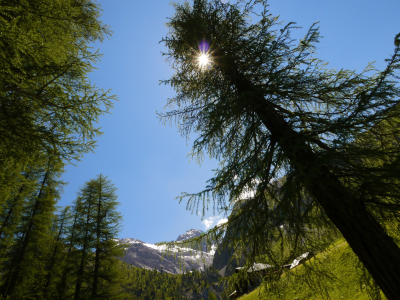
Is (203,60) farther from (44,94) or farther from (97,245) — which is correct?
(97,245)

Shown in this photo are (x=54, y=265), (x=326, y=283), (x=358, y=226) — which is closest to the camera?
(x=358, y=226)

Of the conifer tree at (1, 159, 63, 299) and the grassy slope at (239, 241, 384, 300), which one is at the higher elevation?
the conifer tree at (1, 159, 63, 299)

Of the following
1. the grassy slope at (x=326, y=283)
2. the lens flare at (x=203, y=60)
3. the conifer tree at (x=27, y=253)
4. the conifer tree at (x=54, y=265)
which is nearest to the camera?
the grassy slope at (x=326, y=283)

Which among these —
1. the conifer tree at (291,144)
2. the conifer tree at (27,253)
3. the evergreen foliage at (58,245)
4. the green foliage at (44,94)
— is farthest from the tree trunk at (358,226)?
the evergreen foliage at (58,245)

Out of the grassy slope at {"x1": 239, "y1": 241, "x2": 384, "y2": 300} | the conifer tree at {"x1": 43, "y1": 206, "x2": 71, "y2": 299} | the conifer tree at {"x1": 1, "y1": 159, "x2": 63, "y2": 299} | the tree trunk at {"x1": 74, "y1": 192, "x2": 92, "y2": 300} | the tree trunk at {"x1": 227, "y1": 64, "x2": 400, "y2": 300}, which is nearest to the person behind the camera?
the tree trunk at {"x1": 227, "y1": 64, "x2": 400, "y2": 300}

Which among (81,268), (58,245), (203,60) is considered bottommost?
(81,268)

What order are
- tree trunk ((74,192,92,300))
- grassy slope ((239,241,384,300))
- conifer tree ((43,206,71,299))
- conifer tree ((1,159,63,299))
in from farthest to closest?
1. conifer tree ((43,206,71,299))
2. tree trunk ((74,192,92,300))
3. conifer tree ((1,159,63,299))
4. grassy slope ((239,241,384,300))

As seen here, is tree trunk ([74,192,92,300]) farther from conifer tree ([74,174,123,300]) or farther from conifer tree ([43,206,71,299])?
conifer tree ([43,206,71,299])

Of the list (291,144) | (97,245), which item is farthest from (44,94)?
(97,245)

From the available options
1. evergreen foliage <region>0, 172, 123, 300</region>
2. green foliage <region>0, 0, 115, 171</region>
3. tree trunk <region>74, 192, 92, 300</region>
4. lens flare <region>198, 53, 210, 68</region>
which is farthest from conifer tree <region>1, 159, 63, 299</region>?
lens flare <region>198, 53, 210, 68</region>

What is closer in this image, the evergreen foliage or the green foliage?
A: the green foliage

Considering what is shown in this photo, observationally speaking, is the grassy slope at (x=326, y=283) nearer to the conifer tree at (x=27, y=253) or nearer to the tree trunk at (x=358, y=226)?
the tree trunk at (x=358, y=226)

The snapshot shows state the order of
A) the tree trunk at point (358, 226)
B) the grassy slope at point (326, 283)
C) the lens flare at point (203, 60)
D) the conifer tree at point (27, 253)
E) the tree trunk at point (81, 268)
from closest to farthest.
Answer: the tree trunk at point (358, 226), the grassy slope at point (326, 283), the lens flare at point (203, 60), the conifer tree at point (27, 253), the tree trunk at point (81, 268)

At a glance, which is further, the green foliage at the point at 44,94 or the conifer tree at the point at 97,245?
the conifer tree at the point at 97,245
